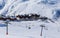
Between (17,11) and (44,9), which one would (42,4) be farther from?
(17,11)

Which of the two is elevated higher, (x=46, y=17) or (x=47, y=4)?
(x=47, y=4)

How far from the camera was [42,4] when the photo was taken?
19.0 metres

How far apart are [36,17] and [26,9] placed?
278cm

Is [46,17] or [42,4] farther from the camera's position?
[42,4]

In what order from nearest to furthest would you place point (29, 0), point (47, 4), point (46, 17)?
point (46, 17), point (47, 4), point (29, 0)

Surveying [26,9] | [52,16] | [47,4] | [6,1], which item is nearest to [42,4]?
[47,4]

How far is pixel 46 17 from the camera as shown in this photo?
16234 millimetres

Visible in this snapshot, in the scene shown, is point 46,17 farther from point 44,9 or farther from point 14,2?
point 14,2

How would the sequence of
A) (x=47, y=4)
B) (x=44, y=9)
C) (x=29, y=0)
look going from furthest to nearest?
(x=29, y=0)
(x=47, y=4)
(x=44, y=9)

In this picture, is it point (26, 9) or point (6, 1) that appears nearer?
point (26, 9)

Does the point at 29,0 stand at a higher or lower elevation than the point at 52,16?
higher

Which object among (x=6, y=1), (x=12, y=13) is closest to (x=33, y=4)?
(x=12, y=13)

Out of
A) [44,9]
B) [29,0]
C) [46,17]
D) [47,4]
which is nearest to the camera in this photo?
[46,17]

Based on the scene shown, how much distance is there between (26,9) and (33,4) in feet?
3.27
